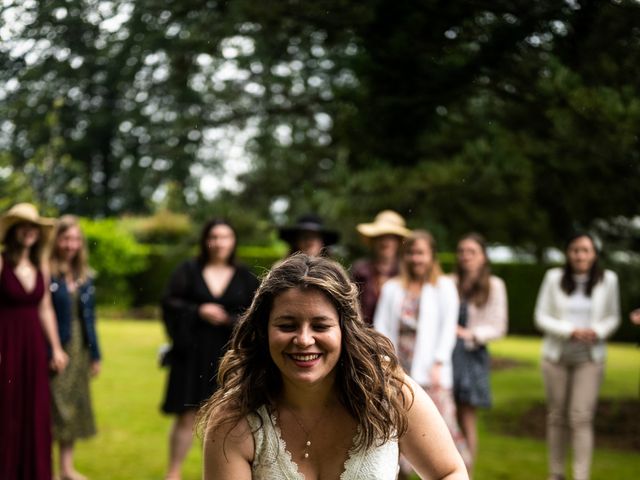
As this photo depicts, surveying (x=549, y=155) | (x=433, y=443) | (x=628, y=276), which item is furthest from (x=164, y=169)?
(x=433, y=443)

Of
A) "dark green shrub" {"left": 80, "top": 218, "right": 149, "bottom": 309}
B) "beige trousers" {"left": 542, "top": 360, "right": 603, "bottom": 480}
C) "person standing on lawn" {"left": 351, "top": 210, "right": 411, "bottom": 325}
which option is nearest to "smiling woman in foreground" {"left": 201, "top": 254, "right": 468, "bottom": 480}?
"person standing on lawn" {"left": 351, "top": 210, "right": 411, "bottom": 325}

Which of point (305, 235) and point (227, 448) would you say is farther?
point (305, 235)

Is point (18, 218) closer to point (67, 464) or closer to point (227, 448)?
point (67, 464)

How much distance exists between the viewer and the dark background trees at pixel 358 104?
616cm

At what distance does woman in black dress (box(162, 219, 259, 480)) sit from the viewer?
5668 mm

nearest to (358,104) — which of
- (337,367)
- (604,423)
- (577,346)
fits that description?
(577,346)

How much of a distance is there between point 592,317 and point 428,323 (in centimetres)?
137

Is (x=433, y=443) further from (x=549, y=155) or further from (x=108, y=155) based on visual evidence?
(x=108, y=155)

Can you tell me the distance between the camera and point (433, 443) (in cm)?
238

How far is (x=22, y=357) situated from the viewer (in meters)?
5.31

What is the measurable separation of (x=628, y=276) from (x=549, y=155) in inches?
71.9

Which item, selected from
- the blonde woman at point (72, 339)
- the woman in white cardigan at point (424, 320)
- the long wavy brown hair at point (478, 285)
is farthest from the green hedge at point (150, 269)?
the woman in white cardigan at point (424, 320)

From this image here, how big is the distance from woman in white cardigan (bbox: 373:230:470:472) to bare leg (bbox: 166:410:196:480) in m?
1.54

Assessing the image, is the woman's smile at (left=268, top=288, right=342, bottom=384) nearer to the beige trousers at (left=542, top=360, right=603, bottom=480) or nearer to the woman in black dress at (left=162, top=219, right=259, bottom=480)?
the woman in black dress at (left=162, top=219, right=259, bottom=480)
